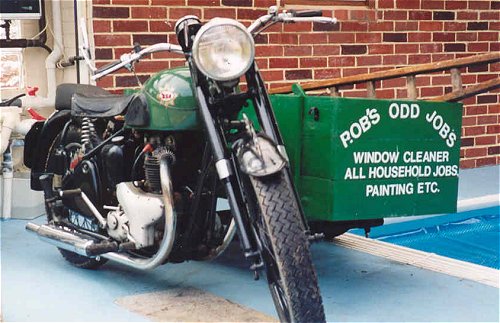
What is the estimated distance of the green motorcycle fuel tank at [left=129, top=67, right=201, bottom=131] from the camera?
299 centimetres

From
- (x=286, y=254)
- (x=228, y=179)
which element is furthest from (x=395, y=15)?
(x=286, y=254)

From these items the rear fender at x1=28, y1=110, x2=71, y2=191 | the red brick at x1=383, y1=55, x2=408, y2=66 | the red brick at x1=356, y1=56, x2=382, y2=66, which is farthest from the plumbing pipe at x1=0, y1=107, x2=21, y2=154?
the red brick at x1=383, y1=55, x2=408, y2=66

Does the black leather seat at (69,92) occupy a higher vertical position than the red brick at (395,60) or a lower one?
lower

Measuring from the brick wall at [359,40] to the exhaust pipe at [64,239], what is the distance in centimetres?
155

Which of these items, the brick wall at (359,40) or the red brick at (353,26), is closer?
the brick wall at (359,40)

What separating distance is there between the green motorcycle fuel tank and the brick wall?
199 cm

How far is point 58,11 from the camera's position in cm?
504

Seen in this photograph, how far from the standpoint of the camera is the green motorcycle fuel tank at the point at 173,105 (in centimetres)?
299

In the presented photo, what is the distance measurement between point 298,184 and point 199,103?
0.64 metres

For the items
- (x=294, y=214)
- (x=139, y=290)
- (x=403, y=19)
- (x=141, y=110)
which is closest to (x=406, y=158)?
(x=294, y=214)

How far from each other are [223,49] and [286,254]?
72 centimetres

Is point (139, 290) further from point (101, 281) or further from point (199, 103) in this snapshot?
point (199, 103)

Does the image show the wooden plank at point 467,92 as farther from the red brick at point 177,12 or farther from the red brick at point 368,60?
the red brick at point 368,60

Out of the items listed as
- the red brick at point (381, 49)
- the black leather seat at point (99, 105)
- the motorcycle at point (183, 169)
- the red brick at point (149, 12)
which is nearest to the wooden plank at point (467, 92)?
the motorcycle at point (183, 169)
